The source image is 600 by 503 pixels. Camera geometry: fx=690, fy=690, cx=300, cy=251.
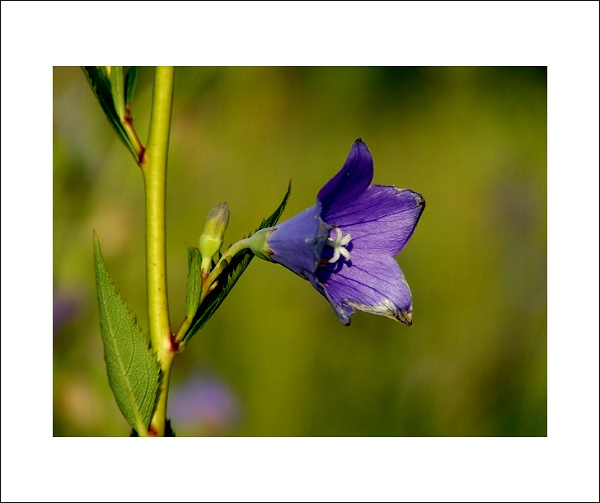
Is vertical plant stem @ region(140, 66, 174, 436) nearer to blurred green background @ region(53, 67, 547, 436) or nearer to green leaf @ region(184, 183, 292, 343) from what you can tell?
green leaf @ region(184, 183, 292, 343)

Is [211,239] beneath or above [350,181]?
beneath

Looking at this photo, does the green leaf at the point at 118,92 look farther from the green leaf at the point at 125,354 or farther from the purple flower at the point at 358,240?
the purple flower at the point at 358,240

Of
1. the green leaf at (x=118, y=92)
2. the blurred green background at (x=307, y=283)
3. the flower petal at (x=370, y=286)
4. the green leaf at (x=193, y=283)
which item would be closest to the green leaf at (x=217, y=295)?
the green leaf at (x=193, y=283)

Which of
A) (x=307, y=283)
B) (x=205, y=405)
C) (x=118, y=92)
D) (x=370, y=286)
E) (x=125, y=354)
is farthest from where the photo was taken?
(x=307, y=283)

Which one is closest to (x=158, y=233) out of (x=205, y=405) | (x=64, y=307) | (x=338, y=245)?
(x=338, y=245)

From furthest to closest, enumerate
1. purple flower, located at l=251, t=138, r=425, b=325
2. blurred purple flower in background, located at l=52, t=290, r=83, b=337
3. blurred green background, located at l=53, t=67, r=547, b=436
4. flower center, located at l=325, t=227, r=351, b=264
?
blurred green background, located at l=53, t=67, r=547, b=436 < blurred purple flower in background, located at l=52, t=290, r=83, b=337 < flower center, located at l=325, t=227, r=351, b=264 < purple flower, located at l=251, t=138, r=425, b=325

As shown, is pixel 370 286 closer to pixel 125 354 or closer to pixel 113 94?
pixel 125 354

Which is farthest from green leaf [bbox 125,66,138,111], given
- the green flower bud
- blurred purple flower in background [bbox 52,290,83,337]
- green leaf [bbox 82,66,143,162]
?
blurred purple flower in background [bbox 52,290,83,337]

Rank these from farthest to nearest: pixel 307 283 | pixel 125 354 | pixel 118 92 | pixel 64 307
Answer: pixel 307 283 → pixel 64 307 → pixel 118 92 → pixel 125 354
